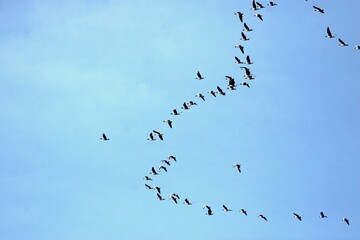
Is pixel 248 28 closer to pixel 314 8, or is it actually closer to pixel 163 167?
pixel 314 8

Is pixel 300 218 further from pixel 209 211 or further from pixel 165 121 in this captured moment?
pixel 165 121

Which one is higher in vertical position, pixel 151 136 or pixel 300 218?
pixel 151 136

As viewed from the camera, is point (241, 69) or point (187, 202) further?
point (187, 202)

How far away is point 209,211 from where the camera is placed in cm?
11150

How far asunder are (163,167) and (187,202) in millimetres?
5737

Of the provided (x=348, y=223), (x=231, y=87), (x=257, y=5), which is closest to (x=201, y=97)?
(x=231, y=87)

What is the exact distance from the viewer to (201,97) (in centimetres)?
11006

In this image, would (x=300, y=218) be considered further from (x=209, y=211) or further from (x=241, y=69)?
(x=241, y=69)

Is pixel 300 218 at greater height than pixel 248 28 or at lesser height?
lesser

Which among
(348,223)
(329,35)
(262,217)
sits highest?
(329,35)

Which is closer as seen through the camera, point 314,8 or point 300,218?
point 314,8

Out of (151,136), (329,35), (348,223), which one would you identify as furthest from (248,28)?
(348,223)

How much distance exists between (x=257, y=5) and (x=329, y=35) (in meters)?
9.28

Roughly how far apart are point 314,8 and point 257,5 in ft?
21.0
